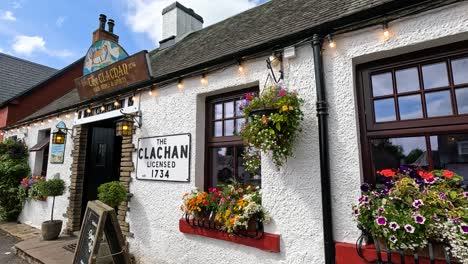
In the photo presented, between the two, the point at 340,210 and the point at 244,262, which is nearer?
the point at 340,210

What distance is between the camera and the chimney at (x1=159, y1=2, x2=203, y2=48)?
7.39 m

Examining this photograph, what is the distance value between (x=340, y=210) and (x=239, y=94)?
2012 millimetres

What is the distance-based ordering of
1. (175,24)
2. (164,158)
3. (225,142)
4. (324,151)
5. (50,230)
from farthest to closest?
1. (175,24)
2. (50,230)
3. (164,158)
4. (225,142)
5. (324,151)

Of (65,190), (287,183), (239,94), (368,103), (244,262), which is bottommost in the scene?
(244,262)

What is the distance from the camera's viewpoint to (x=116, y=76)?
17.3 feet

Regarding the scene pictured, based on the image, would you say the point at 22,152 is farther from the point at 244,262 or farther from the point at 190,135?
the point at 244,262

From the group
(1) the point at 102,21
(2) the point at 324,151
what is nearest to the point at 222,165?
(2) the point at 324,151

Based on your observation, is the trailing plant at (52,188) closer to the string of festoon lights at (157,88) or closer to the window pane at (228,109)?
the string of festoon lights at (157,88)

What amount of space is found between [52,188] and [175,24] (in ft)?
17.9

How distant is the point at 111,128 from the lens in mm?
7574

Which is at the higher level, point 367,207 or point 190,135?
point 190,135

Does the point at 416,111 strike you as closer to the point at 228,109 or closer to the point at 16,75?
the point at 228,109

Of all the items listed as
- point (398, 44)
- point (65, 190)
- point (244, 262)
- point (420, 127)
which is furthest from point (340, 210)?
point (65, 190)

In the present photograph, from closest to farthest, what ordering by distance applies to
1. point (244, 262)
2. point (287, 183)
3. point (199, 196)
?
point (287, 183) → point (244, 262) → point (199, 196)
